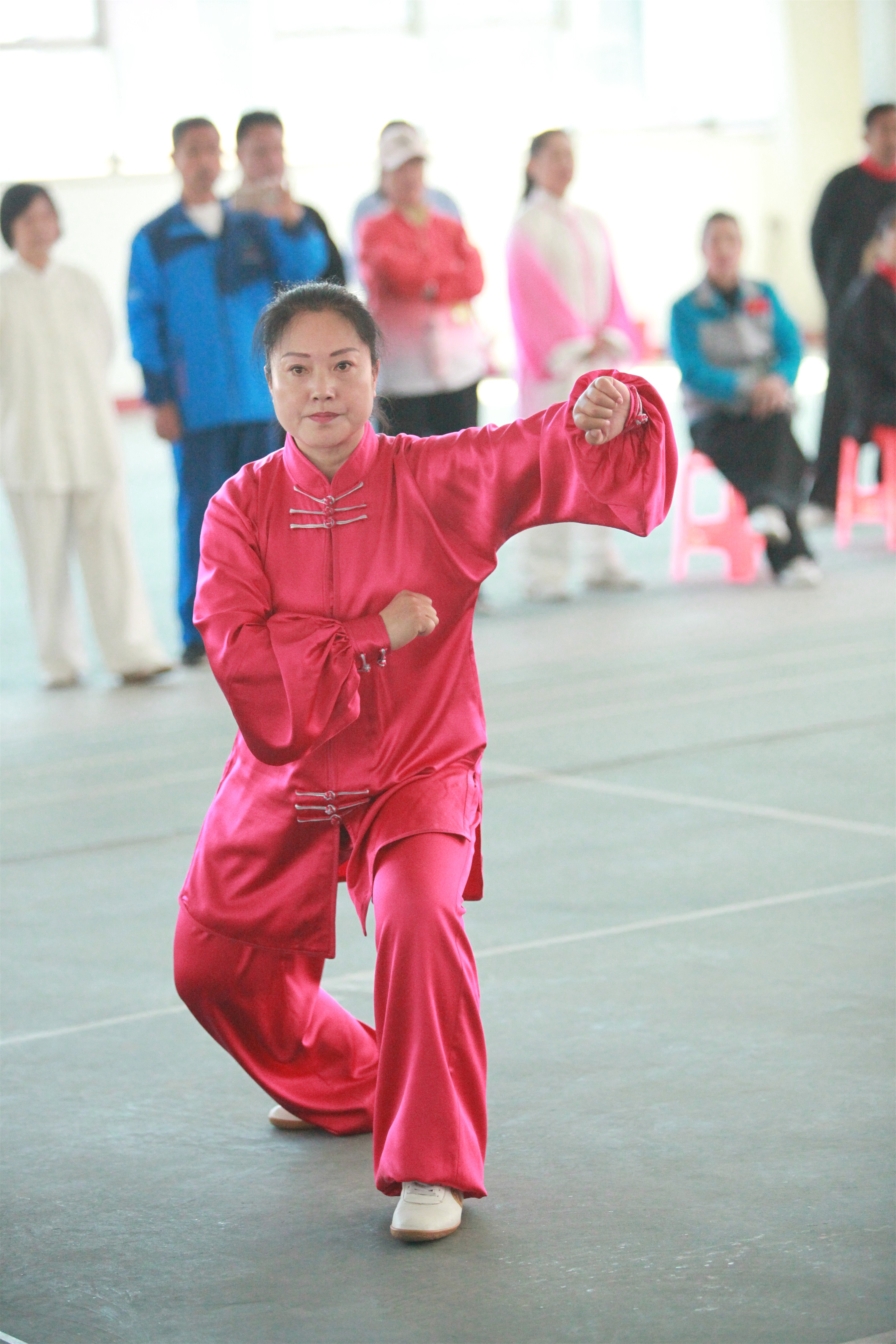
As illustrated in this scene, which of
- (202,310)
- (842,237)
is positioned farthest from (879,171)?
(202,310)

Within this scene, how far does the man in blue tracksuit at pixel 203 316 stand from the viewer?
19.3ft

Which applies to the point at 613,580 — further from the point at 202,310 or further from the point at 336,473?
the point at 336,473

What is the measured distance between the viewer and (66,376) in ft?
19.1

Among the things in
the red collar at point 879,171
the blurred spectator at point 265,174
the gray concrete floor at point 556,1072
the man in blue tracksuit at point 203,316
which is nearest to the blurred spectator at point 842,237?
the red collar at point 879,171

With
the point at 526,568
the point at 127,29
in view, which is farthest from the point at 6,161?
the point at 526,568

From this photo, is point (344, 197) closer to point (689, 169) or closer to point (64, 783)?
point (689, 169)

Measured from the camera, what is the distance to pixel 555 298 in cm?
682

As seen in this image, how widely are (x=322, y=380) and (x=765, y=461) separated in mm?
4997

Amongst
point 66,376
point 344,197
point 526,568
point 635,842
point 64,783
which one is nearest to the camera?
point 635,842

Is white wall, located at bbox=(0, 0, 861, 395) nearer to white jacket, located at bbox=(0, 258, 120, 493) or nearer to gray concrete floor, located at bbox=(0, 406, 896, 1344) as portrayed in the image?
white jacket, located at bbox=(0, 258, 120, 493)

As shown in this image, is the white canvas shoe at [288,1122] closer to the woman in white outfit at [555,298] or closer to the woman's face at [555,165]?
the woman in white outfit at [555,298]

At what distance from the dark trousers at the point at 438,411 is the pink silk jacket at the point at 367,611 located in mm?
4142

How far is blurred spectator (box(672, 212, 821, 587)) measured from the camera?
6.96m

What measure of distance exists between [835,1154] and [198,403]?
4172 mm
